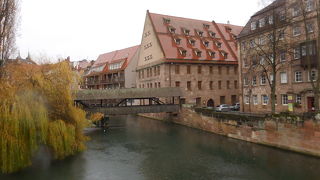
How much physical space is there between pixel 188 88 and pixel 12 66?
2514cm

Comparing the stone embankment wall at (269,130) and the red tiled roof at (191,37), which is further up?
the red tiled roof at (191,37)

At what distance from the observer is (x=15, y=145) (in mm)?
13086

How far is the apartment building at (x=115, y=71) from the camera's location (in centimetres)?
5172

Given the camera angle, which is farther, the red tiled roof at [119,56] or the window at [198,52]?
the red tiled roof at [119,56]

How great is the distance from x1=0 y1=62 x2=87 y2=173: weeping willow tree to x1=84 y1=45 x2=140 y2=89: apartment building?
34.1 m

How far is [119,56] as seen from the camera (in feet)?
184

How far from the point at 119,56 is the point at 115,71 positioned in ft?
13.4

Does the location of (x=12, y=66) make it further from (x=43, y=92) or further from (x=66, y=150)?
(x=66, y=150)

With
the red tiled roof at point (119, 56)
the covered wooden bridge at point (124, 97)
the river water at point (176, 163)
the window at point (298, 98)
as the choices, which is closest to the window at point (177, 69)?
the covered wooden bridge at point (124, 97)

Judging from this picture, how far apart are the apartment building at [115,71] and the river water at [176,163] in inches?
1132

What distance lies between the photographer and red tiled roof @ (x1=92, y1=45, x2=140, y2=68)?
52.5 m

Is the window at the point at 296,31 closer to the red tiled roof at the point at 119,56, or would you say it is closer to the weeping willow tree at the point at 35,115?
the weeping willow tree at the point at 35,115

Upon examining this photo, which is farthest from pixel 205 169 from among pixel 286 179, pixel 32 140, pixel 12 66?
pixel 12 66

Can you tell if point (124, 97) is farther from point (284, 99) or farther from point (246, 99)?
point (284, 99)
